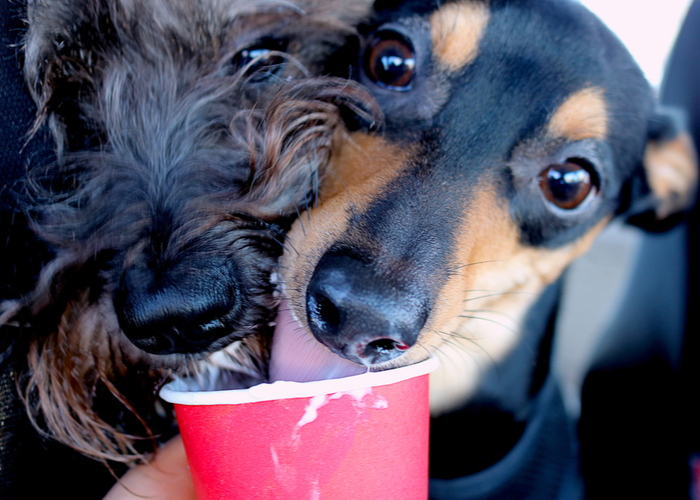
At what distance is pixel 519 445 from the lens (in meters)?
2.16

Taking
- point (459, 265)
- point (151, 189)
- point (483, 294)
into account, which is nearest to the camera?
point (151, 189)

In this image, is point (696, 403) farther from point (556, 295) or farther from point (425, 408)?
point (425, 408)

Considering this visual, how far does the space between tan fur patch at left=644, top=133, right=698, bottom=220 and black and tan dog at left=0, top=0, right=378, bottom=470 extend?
1.50 metres

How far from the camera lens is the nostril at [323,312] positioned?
113 cm

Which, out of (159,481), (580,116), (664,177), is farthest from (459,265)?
(664,177)

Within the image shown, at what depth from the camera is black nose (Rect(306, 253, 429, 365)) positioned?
1.10 meters

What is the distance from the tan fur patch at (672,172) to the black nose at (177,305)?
2.01m

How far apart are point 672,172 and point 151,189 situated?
2283 mm

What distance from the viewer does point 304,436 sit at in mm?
981

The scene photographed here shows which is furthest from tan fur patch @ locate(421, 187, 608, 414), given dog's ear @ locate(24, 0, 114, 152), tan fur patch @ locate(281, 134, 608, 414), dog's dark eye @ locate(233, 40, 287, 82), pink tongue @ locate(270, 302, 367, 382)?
dog's ear @ locate(24, 0, 114, 152)

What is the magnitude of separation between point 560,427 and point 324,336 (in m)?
1.74

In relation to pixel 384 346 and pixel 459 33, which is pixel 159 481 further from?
pixel 459 33

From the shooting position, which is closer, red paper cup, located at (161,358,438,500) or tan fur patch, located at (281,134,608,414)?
red paper cup, located at (161,358,438,500)

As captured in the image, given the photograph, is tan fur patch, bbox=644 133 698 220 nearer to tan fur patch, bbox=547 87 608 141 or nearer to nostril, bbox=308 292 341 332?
tan fur patch, bbox=547 87 608 141
